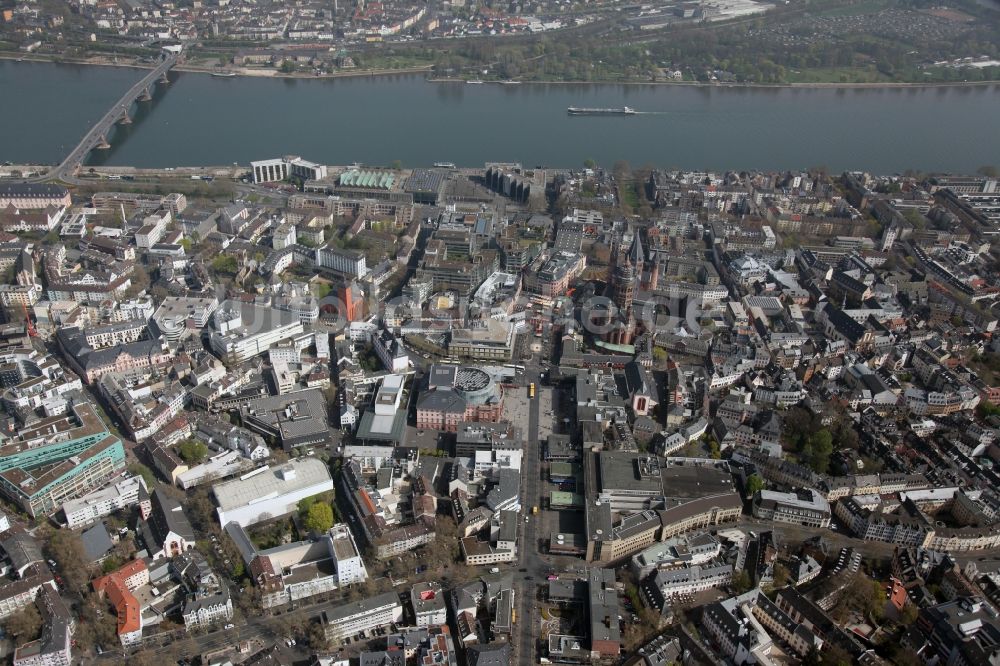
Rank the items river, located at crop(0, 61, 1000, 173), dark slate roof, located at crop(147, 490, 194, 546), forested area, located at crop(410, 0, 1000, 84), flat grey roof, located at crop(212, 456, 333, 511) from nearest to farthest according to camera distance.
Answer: dark slate roof, located at crop(147, 490, 194, 546)
flat grey roof, located at crop(212, 456, 333, 511)
river, located at crop(0, 61, 1000, 173)
forested area, located at crop(410, 0, 1000, 84)

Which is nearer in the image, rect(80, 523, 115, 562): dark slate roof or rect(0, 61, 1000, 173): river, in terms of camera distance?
rect(80, 523, 115, 562): dark slate roof

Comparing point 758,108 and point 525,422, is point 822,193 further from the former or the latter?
point 525,422

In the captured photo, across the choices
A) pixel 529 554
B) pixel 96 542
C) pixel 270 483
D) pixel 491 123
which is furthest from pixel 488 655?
pixel 491 123

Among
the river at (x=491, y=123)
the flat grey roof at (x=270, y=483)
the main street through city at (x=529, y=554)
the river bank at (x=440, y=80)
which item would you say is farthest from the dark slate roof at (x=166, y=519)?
the river bank at (x=440, y=80)

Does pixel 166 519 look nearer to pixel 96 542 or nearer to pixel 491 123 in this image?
pixel 96 542

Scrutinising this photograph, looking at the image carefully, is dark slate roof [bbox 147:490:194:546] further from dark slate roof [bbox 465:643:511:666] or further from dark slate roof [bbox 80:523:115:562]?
dark slate roof [bbox 465:643:511:666]

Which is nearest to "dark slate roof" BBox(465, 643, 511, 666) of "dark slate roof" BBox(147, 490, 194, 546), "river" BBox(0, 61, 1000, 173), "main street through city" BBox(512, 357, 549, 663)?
"main street through city" BBox(512, 357, 549, 663)

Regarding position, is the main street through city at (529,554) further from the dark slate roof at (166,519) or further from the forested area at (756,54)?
the forested area at (756,54)

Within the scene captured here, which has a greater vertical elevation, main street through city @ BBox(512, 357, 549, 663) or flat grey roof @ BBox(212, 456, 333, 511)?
flat grey roof @ BBox(212, 456, 333, 511)
